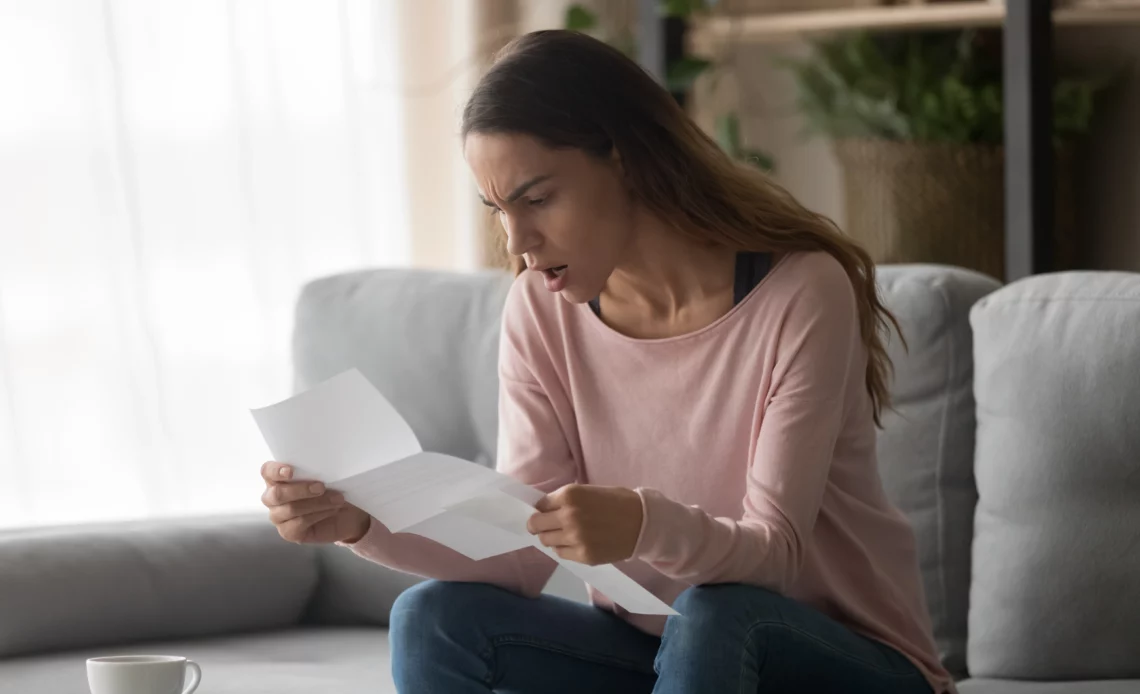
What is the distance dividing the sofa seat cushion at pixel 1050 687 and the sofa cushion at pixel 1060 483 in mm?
14

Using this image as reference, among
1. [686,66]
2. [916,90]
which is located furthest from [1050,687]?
[686,66]

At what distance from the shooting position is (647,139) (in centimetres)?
136

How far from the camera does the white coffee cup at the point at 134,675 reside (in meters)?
1.26

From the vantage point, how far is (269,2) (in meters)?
2.56

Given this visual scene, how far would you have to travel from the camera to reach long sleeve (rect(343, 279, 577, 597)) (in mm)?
1377

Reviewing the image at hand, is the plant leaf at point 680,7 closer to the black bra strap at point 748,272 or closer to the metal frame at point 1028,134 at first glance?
the metal frame at point 1028,134

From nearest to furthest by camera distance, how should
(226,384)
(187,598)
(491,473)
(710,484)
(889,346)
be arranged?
(491,473)
(710,484)
(889,346)
(187,598)
(226,384)

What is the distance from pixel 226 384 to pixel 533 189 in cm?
140

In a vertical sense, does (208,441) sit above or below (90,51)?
below

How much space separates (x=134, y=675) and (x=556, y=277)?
53 centimetres

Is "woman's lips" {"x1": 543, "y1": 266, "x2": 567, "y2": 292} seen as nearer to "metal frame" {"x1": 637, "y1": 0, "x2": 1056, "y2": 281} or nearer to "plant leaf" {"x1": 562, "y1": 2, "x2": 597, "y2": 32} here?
"metal frame" {"x1": 637, "y1": 0, "x2": 1056, "y2": 281}

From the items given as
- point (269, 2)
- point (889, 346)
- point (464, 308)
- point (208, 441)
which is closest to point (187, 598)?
point (464, 308)

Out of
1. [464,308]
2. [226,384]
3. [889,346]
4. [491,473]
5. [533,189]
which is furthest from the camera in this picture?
[226,384]

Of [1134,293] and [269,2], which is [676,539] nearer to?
[1134,293]
